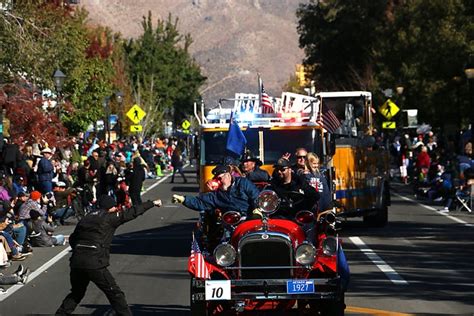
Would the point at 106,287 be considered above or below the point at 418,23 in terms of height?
below

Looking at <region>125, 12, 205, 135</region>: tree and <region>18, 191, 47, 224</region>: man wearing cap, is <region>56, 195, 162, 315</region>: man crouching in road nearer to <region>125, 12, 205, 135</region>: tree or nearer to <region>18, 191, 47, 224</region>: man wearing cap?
<region>18, 191, 47, 224</region>: man wearing cap

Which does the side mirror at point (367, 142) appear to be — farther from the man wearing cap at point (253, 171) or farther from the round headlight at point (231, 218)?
the round headlight at point (231, 218)

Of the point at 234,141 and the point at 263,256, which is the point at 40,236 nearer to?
the point at 234,141

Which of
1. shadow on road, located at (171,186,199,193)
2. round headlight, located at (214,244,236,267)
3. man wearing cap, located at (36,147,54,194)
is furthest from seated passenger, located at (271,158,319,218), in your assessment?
shadow on road, located at (171,186,199,193)

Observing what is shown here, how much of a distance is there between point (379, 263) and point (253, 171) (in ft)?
12.0

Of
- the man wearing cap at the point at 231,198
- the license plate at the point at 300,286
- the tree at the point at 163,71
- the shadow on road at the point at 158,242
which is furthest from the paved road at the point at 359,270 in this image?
the tree at the point at 163,71

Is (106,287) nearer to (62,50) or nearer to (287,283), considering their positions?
(287,283)

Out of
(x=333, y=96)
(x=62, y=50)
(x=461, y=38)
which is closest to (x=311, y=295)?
(x=62, y=50)

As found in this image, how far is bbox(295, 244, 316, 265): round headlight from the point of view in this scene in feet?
48.2

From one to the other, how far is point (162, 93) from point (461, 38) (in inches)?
2367

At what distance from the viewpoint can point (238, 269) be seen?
14.7 meters

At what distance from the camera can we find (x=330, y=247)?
589 inches

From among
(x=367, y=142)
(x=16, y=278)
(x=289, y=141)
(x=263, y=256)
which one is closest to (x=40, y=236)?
(x=289, y=141)

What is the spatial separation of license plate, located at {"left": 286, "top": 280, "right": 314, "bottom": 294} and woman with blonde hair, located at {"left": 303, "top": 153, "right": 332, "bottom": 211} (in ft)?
13.7
